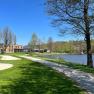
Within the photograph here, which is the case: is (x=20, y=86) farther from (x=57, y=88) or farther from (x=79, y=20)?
(x=79, y=20)

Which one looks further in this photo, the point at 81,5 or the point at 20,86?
the point at 81,5

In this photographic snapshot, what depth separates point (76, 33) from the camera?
26.0 metres

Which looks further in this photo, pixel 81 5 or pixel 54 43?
pixel 54 43

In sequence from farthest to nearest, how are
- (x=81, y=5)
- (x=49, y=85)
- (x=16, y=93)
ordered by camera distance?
(x=81, y=5), (x=49, y=85), (x=16, y=93)

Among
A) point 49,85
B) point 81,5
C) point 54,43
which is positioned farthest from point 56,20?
point 54,43

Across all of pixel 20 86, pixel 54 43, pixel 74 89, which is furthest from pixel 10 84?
pixel 54 43

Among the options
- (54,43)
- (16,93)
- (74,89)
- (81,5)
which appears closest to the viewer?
(16,93)

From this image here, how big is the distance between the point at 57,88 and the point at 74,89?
29.4 inches

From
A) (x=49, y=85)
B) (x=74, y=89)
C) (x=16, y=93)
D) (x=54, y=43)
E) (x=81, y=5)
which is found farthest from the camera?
(x=54, y=43)

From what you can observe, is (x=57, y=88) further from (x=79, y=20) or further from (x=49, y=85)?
(x=79, y=20)

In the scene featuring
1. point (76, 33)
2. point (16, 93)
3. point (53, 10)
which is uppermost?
point (53, 10)

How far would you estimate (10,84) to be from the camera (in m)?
13.3

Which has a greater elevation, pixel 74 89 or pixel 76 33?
pixel 76 33

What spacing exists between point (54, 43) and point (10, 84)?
137m
